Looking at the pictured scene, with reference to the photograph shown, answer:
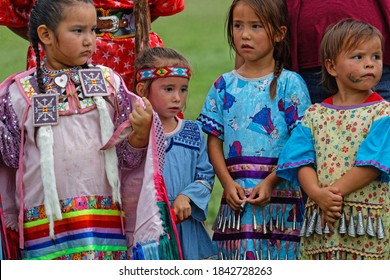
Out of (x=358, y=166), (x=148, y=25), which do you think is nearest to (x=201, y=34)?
(x=148, y=25)

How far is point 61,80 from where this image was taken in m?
5.06

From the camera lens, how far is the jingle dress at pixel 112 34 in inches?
239

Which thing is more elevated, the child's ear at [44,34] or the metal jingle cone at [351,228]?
the child's ear at [44,34]

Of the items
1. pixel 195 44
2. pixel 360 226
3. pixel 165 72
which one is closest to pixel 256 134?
pixel 165 72

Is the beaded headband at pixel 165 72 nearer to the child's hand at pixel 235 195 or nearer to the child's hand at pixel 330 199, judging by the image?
the child's hand at pixel 235 195

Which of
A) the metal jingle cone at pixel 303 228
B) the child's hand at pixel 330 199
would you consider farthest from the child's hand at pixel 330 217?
the metal jingle cone at pixel 303 228

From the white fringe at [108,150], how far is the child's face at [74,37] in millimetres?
206

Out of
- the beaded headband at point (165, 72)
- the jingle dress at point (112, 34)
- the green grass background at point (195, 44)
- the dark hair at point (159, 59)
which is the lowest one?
the beaded headband at point (165, 72)

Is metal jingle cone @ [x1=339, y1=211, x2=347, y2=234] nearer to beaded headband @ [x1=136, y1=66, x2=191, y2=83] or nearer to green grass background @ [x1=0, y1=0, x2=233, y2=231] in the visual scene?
beaded headband @ [x1=136, y1=66, x2=191, y2=83]

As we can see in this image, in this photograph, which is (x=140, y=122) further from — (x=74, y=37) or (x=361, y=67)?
(x=361, y=67)

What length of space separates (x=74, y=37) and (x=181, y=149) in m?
0.95

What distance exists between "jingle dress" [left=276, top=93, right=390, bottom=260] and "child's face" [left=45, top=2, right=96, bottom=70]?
1091mm

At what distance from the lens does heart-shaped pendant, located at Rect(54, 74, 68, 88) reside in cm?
505

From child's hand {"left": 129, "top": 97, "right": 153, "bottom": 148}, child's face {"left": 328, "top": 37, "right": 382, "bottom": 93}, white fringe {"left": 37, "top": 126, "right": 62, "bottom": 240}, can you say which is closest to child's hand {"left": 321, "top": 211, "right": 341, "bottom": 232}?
child's face {"left": 328, "top": 37, "right": 382, "bottom": 93}
